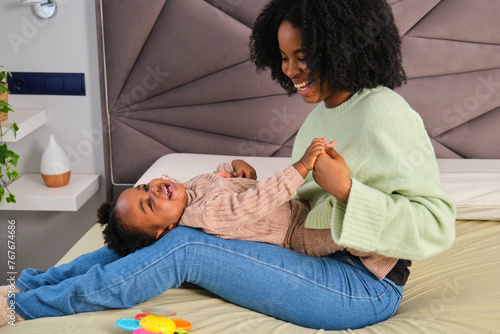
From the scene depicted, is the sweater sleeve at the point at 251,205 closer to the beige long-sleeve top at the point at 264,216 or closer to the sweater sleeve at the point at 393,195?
the beige long-sleeve top at the point at 264,216

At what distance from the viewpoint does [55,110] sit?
231 cm

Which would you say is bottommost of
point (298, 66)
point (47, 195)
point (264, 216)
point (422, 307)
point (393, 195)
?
point (47, 195)

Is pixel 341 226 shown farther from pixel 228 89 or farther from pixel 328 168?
pixel 228 89

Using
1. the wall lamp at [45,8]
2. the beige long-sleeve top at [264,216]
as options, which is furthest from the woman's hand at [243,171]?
the wall lamp at [45,8]

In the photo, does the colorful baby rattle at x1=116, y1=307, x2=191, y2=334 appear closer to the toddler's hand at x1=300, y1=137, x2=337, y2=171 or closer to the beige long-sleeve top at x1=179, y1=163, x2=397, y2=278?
the beige long-sleeve top at x1=179, y1=163, x2=397, y2=278

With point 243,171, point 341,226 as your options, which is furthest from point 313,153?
point 243,171

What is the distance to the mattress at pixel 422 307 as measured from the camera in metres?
1.11

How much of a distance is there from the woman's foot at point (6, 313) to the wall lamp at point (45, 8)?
4.54 ft

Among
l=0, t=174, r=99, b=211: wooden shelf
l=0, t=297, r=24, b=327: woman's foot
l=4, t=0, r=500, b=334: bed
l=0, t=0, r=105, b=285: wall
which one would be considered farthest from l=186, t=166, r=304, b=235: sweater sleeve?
l=0, t=0, r=105, b=285: wall

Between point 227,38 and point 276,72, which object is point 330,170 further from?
point 227,38

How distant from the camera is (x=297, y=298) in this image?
1.19 meters

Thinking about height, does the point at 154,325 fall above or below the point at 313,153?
below

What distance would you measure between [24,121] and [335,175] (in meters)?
1.46

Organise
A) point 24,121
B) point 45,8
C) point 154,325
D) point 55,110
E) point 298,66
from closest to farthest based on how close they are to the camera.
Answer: point 154,325, point 298,66, point 24,121, point 45,8, point 55,110
